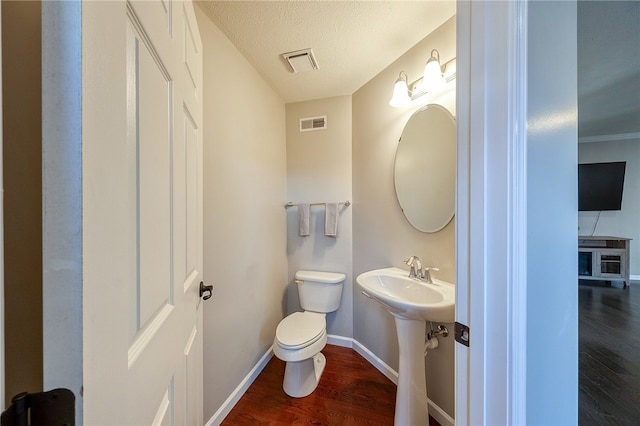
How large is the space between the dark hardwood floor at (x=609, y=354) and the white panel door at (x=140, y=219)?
135 cm

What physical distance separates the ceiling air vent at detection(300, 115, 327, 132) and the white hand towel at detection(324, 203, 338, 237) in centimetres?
75

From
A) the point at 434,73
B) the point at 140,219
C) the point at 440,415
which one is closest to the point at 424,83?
the point at 434,73

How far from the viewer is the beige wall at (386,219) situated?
4.27ft

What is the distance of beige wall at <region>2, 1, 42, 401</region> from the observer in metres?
0.26

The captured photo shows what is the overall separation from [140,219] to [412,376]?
4.79 feet

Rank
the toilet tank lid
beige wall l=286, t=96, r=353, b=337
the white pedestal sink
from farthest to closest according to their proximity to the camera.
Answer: beige wall l=286, t=96, r=353, b=337
the toilet tank lid
the white pedestal sink

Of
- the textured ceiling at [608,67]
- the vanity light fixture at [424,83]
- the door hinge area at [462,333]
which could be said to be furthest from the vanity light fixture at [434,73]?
the door hinge area at [462,333]

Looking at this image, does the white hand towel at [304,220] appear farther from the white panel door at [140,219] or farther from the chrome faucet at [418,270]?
the white panel door at [140,219]

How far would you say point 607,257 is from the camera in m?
1.42

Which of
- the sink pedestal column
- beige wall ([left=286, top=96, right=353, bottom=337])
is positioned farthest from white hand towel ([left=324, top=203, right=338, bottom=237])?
the sink pedestal column

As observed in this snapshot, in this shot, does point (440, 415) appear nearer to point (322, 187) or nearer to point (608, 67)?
point (322, 187)

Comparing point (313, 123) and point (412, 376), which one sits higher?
point (313, 123)

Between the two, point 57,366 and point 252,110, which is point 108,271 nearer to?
point 57,366

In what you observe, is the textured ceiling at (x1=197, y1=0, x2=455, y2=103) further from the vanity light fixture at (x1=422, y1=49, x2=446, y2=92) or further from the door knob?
the door knob
